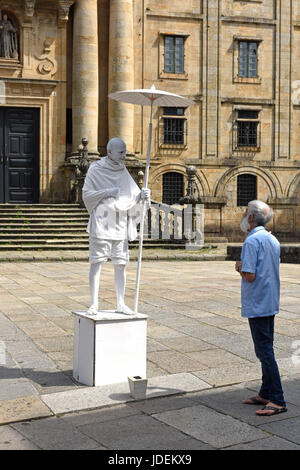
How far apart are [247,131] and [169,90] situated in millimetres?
4249

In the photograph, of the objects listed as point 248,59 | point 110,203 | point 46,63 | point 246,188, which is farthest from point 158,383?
point 248,59

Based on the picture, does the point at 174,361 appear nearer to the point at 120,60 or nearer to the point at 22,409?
the point at 22,409

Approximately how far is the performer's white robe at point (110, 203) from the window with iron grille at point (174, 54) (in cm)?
2320

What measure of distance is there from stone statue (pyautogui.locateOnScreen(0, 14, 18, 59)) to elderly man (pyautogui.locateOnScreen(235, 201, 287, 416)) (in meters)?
22.8

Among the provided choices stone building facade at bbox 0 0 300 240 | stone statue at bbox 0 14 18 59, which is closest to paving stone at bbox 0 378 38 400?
stone building facade at bbox 0 0 300 240

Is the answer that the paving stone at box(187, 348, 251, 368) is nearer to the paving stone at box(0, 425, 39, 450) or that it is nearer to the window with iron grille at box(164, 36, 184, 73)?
the paving stone at box(0, 425, 39, 450)

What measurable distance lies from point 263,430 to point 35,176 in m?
22.8

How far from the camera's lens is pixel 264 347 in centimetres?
495

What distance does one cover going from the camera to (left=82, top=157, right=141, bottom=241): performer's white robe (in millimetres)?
5996

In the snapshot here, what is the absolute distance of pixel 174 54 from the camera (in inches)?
1115

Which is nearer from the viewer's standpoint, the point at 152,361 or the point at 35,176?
the point at 152,361

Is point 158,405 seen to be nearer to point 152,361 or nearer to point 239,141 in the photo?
point 152,361

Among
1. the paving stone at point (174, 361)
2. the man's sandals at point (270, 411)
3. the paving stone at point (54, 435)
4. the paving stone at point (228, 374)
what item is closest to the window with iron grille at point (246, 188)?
the paving stone at point (174, 361)
